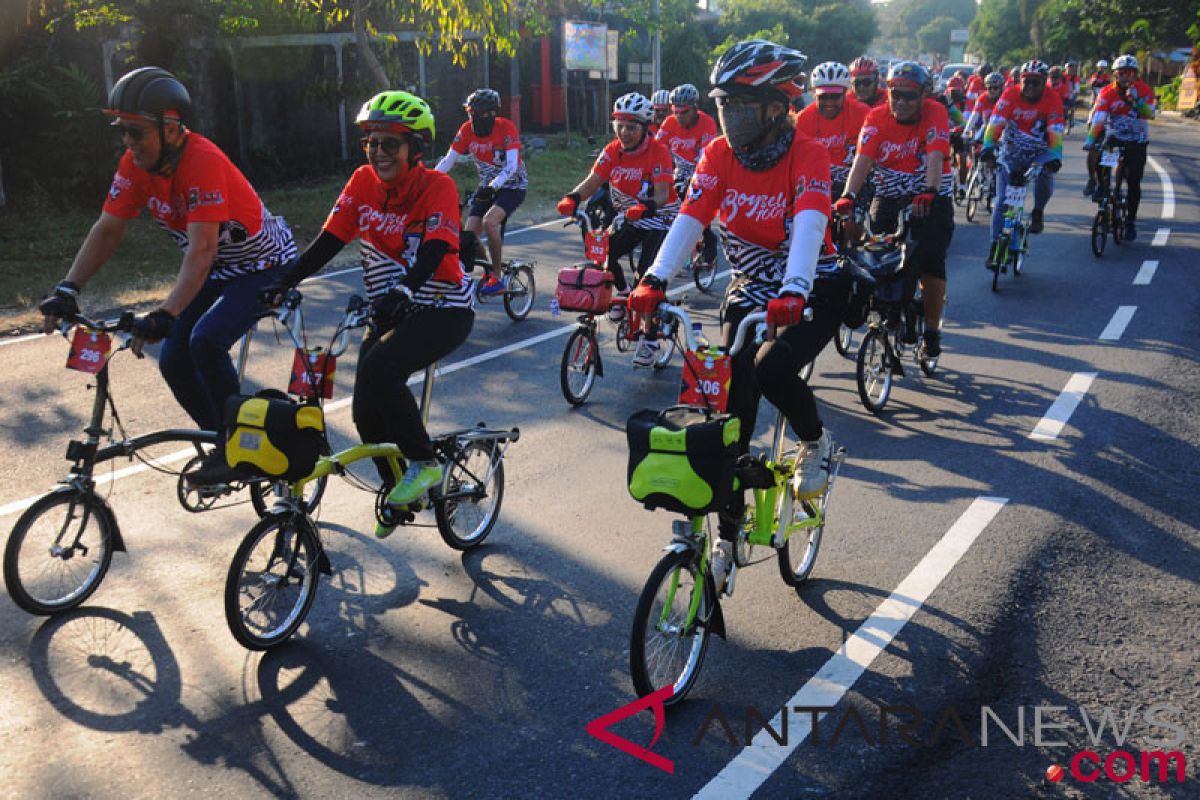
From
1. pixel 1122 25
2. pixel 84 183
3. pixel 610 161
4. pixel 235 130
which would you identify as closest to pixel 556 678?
pixel 610 161

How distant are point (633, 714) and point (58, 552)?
2.58 m

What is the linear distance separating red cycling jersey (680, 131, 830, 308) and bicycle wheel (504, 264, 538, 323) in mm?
6151

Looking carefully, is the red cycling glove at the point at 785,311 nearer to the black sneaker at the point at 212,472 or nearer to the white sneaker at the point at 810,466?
the white sneaker at the point at 810,466

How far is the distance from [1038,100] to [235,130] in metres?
14.5

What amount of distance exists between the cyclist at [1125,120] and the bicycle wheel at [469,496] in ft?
37.5

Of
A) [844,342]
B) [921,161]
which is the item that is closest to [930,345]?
[844,342]

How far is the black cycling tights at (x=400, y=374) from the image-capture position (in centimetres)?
516

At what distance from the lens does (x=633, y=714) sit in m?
4.29

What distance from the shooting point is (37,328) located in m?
10.4

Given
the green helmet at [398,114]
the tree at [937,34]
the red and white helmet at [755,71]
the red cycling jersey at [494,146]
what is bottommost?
the red cycling jersey at [494,146]

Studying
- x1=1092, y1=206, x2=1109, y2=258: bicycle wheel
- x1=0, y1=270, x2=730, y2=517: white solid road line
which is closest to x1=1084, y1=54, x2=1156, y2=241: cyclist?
x1=1092, y1=206, x2=1109, y2=258: bicycle wheel

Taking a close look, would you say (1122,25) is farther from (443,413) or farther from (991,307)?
(443,413)

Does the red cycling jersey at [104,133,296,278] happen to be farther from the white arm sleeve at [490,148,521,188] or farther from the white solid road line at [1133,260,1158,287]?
the white solid road line at [1133,260,1158,287]

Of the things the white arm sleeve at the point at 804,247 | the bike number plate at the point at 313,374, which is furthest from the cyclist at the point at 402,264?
the white arm sleeve at the point at 804,247
